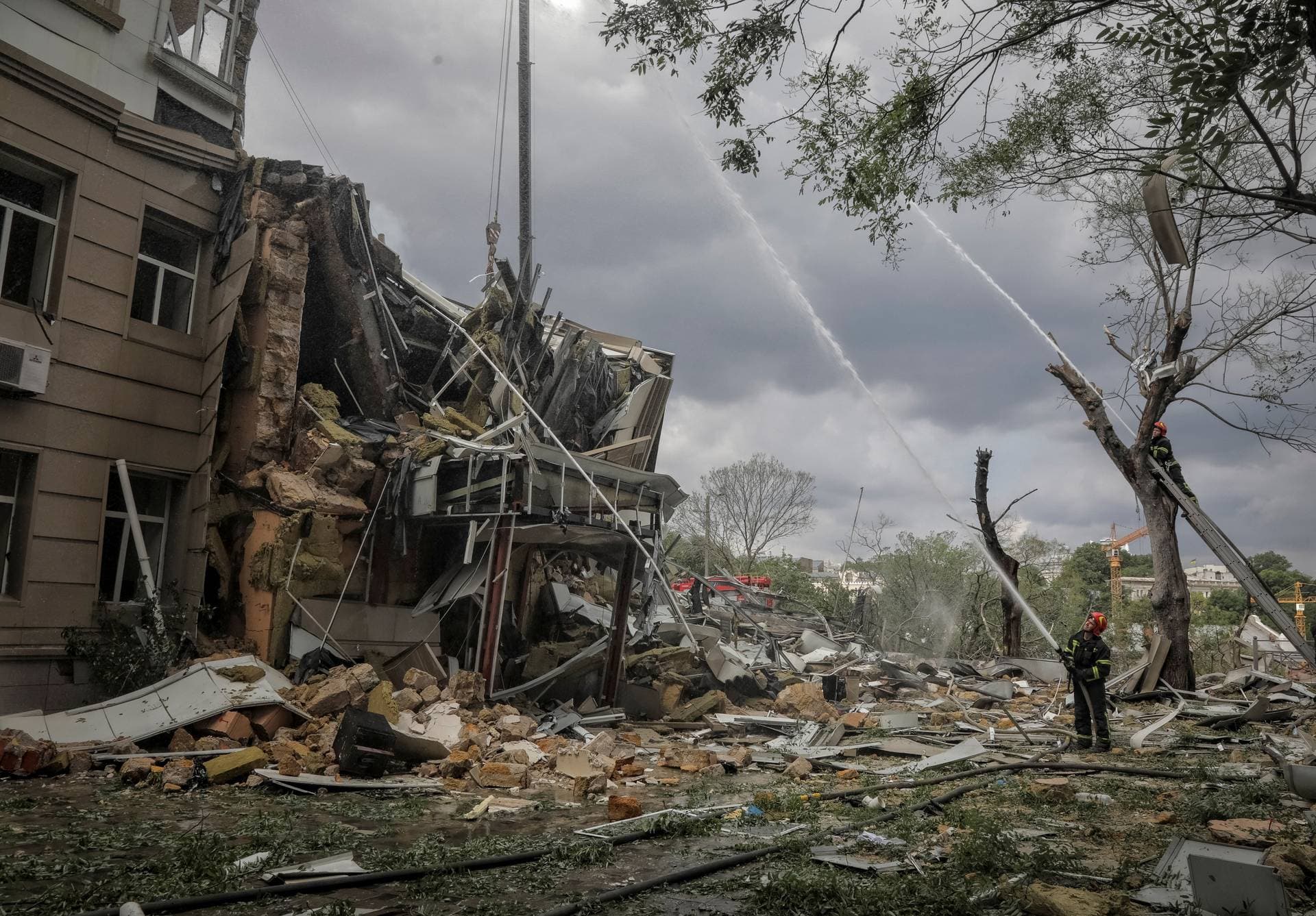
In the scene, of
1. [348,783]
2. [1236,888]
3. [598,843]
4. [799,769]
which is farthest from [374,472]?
[1236,888]

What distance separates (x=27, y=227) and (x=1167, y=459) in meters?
18.1

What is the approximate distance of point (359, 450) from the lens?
1344cm

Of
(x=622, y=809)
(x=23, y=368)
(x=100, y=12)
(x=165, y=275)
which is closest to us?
(x=622, y=809)

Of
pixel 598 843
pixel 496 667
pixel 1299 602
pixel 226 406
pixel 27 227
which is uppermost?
pixel 27 227

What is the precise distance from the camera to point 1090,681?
11.1 metres

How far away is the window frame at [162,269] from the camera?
12180 mm

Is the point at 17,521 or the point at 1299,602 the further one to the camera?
the point at 1299,602

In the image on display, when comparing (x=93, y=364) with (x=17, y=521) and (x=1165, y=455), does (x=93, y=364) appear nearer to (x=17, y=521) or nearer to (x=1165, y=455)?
(x=17, y=521)

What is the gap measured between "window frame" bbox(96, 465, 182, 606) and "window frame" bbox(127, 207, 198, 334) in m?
2.06

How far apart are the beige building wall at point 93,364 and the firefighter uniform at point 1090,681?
11583 mm

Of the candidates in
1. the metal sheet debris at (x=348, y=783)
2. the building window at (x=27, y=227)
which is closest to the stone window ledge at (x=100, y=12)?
the building window at (x=27, y=227)

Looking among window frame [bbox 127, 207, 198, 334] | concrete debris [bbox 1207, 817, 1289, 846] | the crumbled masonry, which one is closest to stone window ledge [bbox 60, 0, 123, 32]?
window frame [bbox 127, 207, 198, 334]

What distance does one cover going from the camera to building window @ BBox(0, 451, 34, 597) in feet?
34.1

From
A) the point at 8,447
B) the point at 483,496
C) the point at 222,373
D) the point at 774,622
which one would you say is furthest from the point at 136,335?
the point at 774,622
